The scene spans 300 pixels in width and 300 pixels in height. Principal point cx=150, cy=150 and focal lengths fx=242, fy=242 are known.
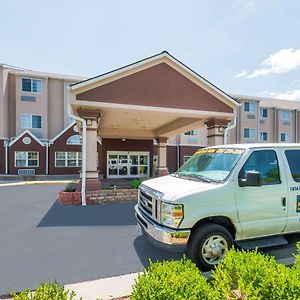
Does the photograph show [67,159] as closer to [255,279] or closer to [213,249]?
[213,249]

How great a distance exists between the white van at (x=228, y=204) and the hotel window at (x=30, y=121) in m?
25.3

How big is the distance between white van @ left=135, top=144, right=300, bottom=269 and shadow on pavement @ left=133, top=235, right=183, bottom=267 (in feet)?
1.89

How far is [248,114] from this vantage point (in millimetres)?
34031

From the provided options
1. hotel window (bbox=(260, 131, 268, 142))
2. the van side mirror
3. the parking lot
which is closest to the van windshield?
the van side mirror

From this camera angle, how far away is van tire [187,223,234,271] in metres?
4.09

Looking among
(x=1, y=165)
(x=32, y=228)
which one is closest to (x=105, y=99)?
(x=32, y=228)

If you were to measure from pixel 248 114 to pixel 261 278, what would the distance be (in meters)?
34.5

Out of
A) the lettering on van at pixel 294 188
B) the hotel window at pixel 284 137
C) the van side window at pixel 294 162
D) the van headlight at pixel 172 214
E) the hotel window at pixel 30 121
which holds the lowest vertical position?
the van headlight at pixel 172 214

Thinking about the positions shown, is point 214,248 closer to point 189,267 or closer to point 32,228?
point 189,267

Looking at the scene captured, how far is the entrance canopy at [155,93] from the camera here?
975cm

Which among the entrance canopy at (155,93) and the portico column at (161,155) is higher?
the entrance canopy at (155,93)

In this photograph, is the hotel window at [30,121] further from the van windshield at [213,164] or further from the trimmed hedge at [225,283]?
the trimmed hedge at [225,283]

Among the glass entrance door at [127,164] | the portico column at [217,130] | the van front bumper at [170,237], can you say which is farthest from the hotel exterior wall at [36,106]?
the van front bumper at [170,237]

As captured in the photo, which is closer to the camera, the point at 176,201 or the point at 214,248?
the point at 176,201
